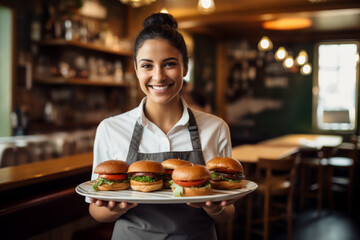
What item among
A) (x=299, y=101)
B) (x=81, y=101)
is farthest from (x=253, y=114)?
(x=81, y=101)

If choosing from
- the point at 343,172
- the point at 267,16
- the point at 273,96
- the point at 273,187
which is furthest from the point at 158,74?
the point at 273,96

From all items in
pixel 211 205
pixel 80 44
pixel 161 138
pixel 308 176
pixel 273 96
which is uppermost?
pixel 80 44

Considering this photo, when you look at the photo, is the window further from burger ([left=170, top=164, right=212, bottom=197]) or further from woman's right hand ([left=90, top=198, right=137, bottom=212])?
woman's right hand ([left=90, top=198, right=137, bottom=212])

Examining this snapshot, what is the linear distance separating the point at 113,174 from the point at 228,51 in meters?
10.7

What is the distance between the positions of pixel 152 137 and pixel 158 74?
0.32m

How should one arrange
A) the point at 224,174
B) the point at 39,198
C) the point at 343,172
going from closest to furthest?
the point at 224,174 → the point at 39,198 → the point at 343,172

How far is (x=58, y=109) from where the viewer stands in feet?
18.5

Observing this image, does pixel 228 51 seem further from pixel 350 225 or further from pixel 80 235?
pixel 80 235

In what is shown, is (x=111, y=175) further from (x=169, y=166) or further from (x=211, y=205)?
(x=211, y=205)

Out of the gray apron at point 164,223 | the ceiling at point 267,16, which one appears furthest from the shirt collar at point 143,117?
the ceiling at point 267,16

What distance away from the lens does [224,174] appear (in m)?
1.62

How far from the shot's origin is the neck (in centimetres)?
177

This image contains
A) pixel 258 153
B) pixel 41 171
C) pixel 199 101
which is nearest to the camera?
pixel 41 171

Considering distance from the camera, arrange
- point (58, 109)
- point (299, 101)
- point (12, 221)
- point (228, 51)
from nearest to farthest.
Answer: point (12, 221) → point (58, 109) → point (299, 101) → point (228, 51)
